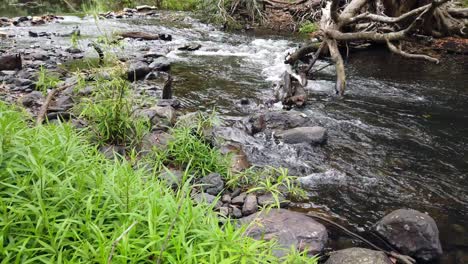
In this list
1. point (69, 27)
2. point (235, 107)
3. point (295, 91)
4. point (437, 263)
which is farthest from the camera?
point (69, 27)

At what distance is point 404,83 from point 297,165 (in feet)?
16.4

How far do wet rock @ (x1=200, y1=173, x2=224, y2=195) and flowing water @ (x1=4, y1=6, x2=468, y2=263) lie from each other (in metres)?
0.88

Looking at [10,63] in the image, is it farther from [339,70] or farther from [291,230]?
[291,230]

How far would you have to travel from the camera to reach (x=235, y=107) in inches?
263

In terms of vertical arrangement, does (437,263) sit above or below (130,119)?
below

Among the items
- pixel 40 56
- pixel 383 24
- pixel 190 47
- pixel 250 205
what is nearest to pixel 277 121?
pixel 250 205

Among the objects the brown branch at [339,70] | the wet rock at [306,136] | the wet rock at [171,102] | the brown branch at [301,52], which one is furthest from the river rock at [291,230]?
the brown branch at [301,52]

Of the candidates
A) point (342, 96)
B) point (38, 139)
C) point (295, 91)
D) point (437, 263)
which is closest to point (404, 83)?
point (342, 96)

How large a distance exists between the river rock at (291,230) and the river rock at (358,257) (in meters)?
0.17

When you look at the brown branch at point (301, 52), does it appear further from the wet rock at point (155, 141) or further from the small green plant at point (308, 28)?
the small green plant at point (308, 28)

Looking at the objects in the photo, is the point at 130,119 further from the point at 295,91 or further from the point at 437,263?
the point at 295,91

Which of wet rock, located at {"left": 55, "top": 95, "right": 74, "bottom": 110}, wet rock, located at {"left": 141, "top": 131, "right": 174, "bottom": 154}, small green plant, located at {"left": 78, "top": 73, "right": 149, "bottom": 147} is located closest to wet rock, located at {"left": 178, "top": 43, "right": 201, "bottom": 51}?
wet rock, located at {"left": 55, "top": 95, "right": 74, "bottom": 110}

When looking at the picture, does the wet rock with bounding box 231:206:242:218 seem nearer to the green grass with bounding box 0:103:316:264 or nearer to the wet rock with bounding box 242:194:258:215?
the wet rock with bounding box 242:194:258:215

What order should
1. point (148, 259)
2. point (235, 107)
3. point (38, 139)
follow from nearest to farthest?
1. point (148, 259)
2. point (38, 139)
3. point (235, 107)
